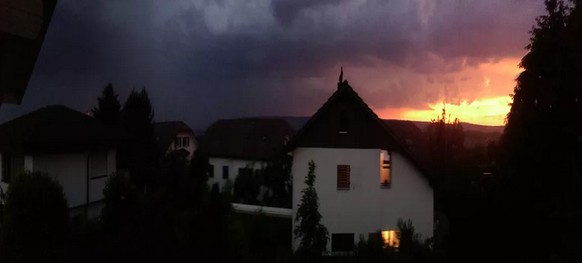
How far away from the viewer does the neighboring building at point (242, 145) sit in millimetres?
44188

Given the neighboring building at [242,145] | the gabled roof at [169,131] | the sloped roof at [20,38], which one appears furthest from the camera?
the gabled roof at [169,131]

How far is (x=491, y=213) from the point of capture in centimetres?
2314

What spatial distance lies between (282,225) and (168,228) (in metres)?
5.68

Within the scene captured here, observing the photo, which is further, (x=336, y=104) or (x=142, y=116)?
(x=142, y=116)

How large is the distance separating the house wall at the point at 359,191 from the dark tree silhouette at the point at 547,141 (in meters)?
5.37

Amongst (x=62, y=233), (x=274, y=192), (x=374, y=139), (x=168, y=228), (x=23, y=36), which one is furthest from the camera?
(x=274, y=192)

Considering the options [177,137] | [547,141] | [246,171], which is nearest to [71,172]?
[246,171]

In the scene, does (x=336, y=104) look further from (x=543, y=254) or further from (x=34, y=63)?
(x=34, y=63)

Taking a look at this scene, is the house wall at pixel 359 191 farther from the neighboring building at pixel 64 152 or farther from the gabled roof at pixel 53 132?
the gabled roof at pixel 53 132

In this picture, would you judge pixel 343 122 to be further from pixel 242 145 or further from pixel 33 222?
pixel 242 145

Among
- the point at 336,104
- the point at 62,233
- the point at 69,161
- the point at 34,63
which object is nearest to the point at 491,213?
the point at 336,104

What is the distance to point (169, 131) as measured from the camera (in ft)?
172

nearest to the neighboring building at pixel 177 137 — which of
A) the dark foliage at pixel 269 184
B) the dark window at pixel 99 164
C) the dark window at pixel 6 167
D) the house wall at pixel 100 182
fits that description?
the dark foliage at pixel 269 184

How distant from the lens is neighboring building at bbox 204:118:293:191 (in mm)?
44188
